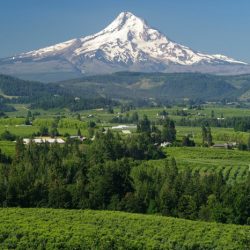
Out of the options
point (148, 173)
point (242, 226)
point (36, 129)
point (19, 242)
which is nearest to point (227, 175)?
point (148, 173)

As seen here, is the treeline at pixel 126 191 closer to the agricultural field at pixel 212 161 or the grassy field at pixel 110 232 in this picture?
the grassy field at pixel 110 232

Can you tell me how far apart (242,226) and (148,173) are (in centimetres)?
1902

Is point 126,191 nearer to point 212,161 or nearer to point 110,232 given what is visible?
point 110,232

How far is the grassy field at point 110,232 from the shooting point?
42781 mm

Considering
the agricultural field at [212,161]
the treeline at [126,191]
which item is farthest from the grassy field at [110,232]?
the agricultural field at [212,161]

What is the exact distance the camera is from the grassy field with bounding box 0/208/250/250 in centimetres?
4278

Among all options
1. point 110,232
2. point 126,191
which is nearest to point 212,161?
point 126,191

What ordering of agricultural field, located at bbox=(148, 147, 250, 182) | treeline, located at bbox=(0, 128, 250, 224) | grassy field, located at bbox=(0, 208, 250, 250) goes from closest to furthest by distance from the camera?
grassy field, located at bbox=(0, 208, 250, 250) → treeline, located at bbox=(0, 128, 250, 224) → agricultural field, located at bbox=(148, 147, 250, 182)

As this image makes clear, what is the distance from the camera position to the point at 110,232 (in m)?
45.5

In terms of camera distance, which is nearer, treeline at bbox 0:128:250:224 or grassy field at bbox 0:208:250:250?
grassy field at bbox 0:208:250:250

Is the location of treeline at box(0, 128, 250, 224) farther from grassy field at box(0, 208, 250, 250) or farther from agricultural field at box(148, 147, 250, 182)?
agricultural field at box(148, 147, 250, 182)

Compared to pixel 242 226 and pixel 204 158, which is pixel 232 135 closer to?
pixel 204 158

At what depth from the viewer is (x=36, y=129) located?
140 m

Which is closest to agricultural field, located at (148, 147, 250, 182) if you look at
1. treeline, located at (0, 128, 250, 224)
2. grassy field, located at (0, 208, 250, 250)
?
treeline, located at (0, 128, 250, 224)
